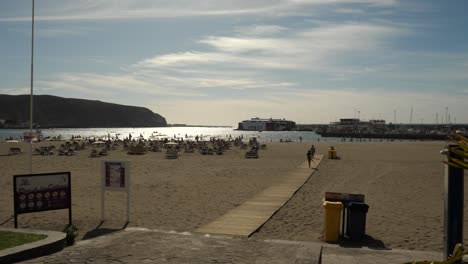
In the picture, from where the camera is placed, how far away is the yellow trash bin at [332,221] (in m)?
8.70

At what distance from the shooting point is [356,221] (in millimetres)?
8805

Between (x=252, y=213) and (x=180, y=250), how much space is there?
13.4 ft

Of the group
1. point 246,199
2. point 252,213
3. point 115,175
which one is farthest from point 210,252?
point 246,199

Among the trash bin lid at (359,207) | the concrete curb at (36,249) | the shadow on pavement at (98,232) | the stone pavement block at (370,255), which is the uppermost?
the trash bin lid at (359,207)

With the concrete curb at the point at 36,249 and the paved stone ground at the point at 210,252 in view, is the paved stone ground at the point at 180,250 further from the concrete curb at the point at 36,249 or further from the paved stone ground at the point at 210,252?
the concrete curb at the point at 36,249

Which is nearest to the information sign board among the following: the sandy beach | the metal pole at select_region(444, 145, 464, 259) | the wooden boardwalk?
the sandy beach

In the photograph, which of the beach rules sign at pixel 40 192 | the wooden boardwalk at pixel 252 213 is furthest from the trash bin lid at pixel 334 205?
the beach rules sign at pixel 40 192

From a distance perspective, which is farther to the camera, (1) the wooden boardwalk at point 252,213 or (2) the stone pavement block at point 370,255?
(1) the wooden boardwalk at point 252,213

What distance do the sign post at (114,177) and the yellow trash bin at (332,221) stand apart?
15.3 feet

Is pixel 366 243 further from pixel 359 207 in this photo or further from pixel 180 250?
pixel 180 250

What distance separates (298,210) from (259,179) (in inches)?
313

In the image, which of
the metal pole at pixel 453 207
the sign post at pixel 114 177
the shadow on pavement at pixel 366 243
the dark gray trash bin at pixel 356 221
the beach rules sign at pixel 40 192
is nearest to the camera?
the metal pole at pixel 453 207

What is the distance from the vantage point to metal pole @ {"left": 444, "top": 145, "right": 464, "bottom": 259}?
545 centimetres

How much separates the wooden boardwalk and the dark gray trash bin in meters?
2.00
